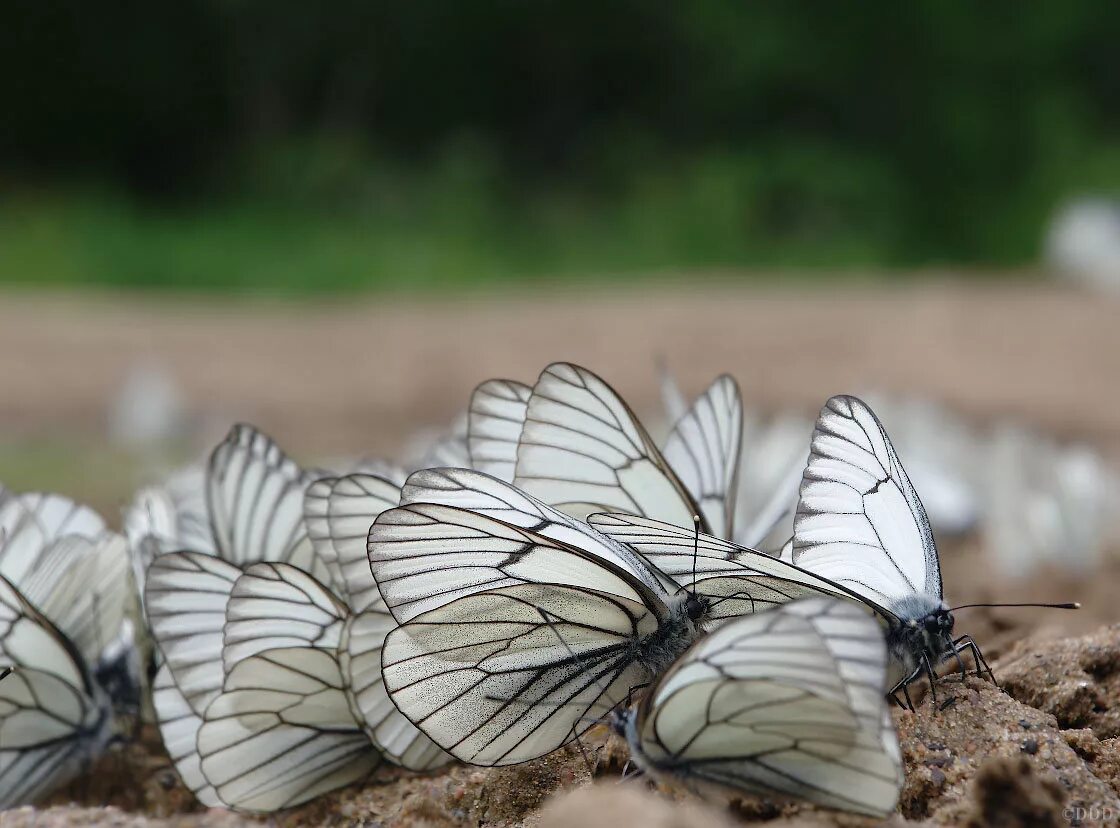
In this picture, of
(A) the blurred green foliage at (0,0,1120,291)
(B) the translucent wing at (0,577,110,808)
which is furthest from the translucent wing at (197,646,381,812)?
(A) the blurred green foliage at (0,0,1120,291)

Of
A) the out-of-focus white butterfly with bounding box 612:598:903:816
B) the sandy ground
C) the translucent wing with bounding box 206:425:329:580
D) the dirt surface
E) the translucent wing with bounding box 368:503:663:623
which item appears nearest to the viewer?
the out-of-focus white butterfly with bounding box 612:598:903:816

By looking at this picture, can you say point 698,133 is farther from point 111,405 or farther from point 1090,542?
point 1090,542

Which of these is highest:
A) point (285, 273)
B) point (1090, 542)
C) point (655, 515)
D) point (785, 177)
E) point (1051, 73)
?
point (1051, 73)

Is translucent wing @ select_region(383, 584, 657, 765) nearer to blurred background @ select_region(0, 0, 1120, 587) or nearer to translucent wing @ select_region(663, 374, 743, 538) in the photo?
translucent wing @ select_region(663, 374, 743, 538)

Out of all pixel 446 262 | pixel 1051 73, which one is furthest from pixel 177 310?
pixel 1051 73

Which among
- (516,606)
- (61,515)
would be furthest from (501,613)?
(61,515)

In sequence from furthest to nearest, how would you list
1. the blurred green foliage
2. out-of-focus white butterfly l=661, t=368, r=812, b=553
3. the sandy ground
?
the blurred green foliage
the sandy ground
out-of-focus white butterfly l=661, t=368, r=812, b=553

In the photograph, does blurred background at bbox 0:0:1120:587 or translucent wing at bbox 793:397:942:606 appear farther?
blurred background at bbox 0:0:1120:587

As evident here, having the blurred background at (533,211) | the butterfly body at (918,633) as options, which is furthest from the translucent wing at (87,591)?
the blurred background at (533,211)
